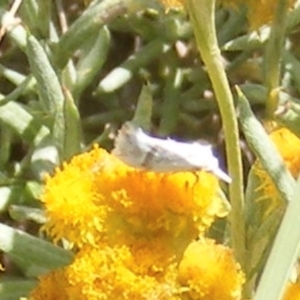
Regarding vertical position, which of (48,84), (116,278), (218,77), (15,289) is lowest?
(15,289)

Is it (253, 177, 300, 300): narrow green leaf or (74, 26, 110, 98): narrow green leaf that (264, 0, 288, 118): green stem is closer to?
(74, 26, 110, 98): narrow green leaf

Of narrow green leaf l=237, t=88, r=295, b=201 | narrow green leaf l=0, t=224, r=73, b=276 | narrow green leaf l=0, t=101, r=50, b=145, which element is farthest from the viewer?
narrow green leaf l=0, t=101, r=50, b=145

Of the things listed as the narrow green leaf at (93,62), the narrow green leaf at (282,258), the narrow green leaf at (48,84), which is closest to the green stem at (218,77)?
the narrow green leaf at (282,258)

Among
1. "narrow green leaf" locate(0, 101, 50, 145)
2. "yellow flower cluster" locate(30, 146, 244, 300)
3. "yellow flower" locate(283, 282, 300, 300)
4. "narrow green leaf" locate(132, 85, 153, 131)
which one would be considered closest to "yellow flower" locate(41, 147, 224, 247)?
"yellow flower cluster" locate(30, 146, 244, 300)

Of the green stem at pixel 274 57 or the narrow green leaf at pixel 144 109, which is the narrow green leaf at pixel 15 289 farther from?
the green stem at pixel 274 57

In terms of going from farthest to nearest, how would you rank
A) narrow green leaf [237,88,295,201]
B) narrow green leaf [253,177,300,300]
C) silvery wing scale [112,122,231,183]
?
narrow green leaf [237,88,295,201]
silvery wing scale [112,122,231,183]
narrow green leaf [253,177,300,300]

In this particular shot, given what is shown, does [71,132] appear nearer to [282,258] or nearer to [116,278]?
[116,278]

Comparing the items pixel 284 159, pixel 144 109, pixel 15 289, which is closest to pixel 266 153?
pixel 284 159
